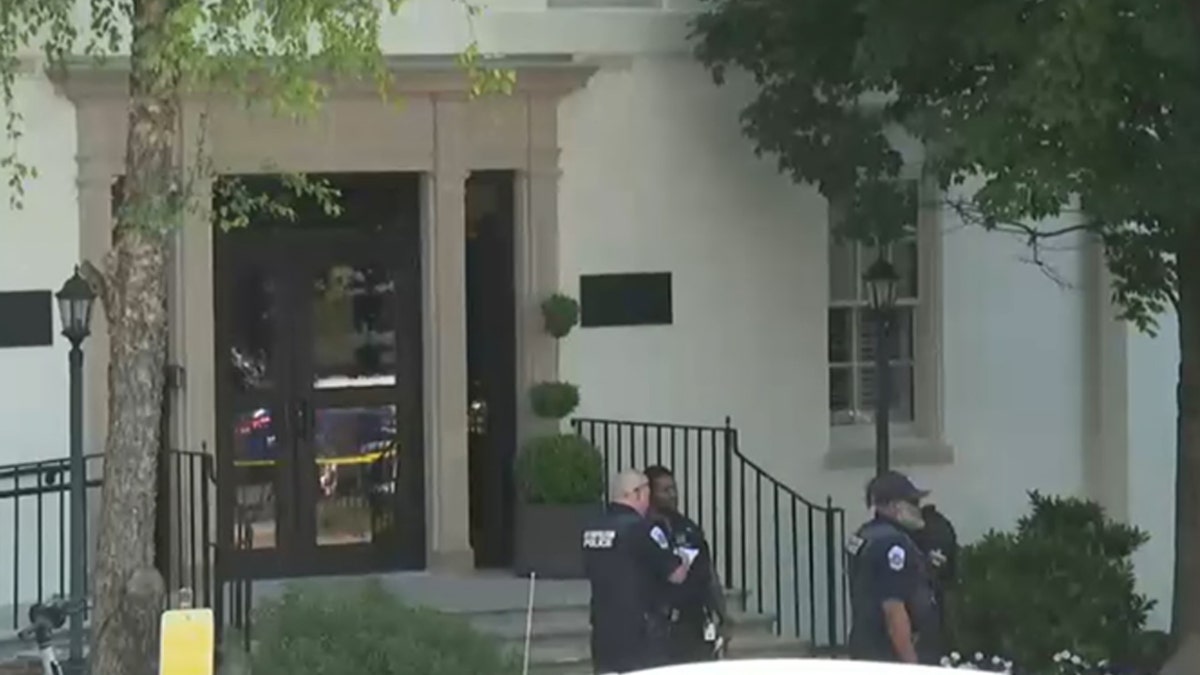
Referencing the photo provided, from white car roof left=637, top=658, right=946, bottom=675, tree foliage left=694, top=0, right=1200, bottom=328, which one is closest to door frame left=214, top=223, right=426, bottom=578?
tree foliage left=694, top=0, right=1200, bottom=328

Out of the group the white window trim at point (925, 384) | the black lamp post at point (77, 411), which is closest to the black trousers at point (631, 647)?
the black lamp post at point (77, 411)

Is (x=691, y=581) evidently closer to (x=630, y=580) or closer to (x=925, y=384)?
(x=630, y=580)

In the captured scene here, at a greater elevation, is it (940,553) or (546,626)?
(940,553)

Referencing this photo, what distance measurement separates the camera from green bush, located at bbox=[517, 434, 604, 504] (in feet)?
48.2

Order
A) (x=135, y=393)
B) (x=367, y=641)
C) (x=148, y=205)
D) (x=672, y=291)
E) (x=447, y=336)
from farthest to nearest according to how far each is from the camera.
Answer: (x=672, y=291) → (x=447, y=336) → (x=135, y=393) → (x=148, y=205) → (x=367, y=641)

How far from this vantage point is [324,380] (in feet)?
50.3

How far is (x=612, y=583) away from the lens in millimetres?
11203

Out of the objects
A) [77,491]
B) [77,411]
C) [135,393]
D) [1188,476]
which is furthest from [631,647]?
[1188,476]

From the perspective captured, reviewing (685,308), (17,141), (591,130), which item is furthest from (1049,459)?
(17,141)

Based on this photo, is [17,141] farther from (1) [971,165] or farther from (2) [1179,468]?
(2) [1179,468]

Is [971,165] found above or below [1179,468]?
above

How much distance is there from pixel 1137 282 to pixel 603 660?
4.39 meters

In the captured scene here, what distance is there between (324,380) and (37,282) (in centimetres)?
196

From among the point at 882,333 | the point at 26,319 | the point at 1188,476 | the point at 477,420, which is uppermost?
the point at 26,319
